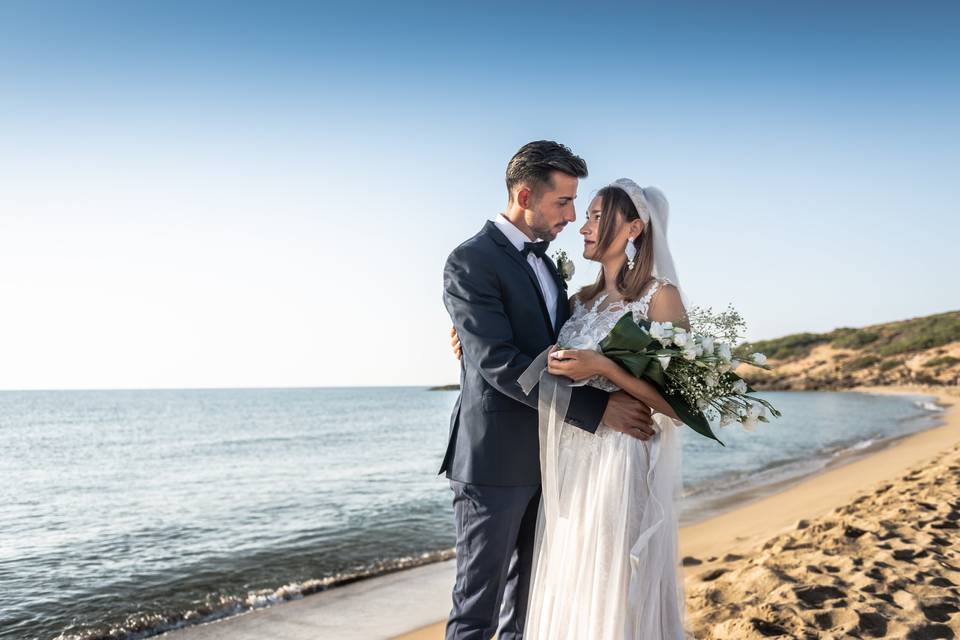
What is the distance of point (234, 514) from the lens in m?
11.2

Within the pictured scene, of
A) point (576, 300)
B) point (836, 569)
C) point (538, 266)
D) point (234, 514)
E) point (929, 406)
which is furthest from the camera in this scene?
point (929, 406)

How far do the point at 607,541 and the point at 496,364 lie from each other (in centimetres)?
88

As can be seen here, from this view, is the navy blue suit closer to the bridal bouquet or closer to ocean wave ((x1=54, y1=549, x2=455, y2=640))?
the bridal bouquet

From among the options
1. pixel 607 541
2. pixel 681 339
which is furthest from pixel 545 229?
pixel 607 541

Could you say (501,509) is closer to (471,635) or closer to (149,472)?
(471,635)

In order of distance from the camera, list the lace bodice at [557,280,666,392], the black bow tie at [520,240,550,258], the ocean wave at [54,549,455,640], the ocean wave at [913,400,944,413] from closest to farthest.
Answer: the lace bodice at [557,280,666,392] < the black bow tie at [520,240,550,258] < the ocean wave at [54,549,455,640] < the ocean wave at [913,400,944,413]

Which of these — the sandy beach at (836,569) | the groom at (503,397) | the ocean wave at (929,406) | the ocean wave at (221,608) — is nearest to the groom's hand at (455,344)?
the groom at (503,397)

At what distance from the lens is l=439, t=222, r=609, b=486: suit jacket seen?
107 inches

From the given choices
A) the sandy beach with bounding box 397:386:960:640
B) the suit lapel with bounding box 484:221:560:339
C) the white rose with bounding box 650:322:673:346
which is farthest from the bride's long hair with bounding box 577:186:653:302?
the sandy beach with bounding box 397:386:960:640

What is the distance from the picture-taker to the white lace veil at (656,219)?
10.3 ft

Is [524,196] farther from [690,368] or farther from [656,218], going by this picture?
[690,368]

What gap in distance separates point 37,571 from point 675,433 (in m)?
7.87

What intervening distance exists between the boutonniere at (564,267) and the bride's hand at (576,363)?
30.9 inches

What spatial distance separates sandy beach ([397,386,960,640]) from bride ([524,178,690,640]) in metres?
1.17
